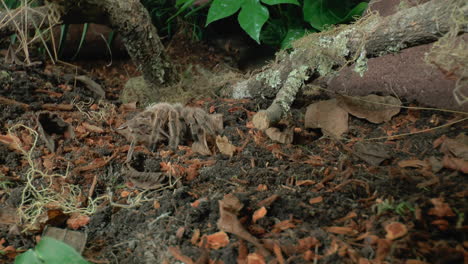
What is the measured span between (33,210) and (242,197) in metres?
0.70

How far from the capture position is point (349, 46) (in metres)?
1.86

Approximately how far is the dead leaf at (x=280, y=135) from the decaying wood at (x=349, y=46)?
0.12 feet

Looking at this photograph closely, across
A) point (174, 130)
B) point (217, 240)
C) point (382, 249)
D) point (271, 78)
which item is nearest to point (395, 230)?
point (382, 249)

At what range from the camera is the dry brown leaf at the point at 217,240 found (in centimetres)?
102

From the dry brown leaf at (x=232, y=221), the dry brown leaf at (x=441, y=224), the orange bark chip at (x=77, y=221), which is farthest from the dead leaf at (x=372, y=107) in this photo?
the orange bark chip at (x=77, y=221)

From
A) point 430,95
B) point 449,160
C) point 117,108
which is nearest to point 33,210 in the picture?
point 117,108

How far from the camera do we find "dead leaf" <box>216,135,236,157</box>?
156 centimetres

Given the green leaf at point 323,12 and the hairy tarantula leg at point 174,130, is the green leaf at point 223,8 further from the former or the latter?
the hairy tarantula leg at point 174,130

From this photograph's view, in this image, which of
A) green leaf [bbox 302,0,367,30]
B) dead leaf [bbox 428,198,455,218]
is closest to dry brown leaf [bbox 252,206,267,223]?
dead leaf [bbox 428,198,455,218]

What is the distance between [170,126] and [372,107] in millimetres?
923

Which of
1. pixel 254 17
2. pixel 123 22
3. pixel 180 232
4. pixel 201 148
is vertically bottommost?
pixel 201 148

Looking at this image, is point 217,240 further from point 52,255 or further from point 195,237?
point 52,255

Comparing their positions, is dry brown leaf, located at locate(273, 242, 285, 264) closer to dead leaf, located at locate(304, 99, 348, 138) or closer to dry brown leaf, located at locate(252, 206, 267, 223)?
dry brown leaf, located at locate(252, 206, 267, 223)

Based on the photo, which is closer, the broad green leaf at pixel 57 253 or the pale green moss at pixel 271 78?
the broad green leaf at pixel 57 253
